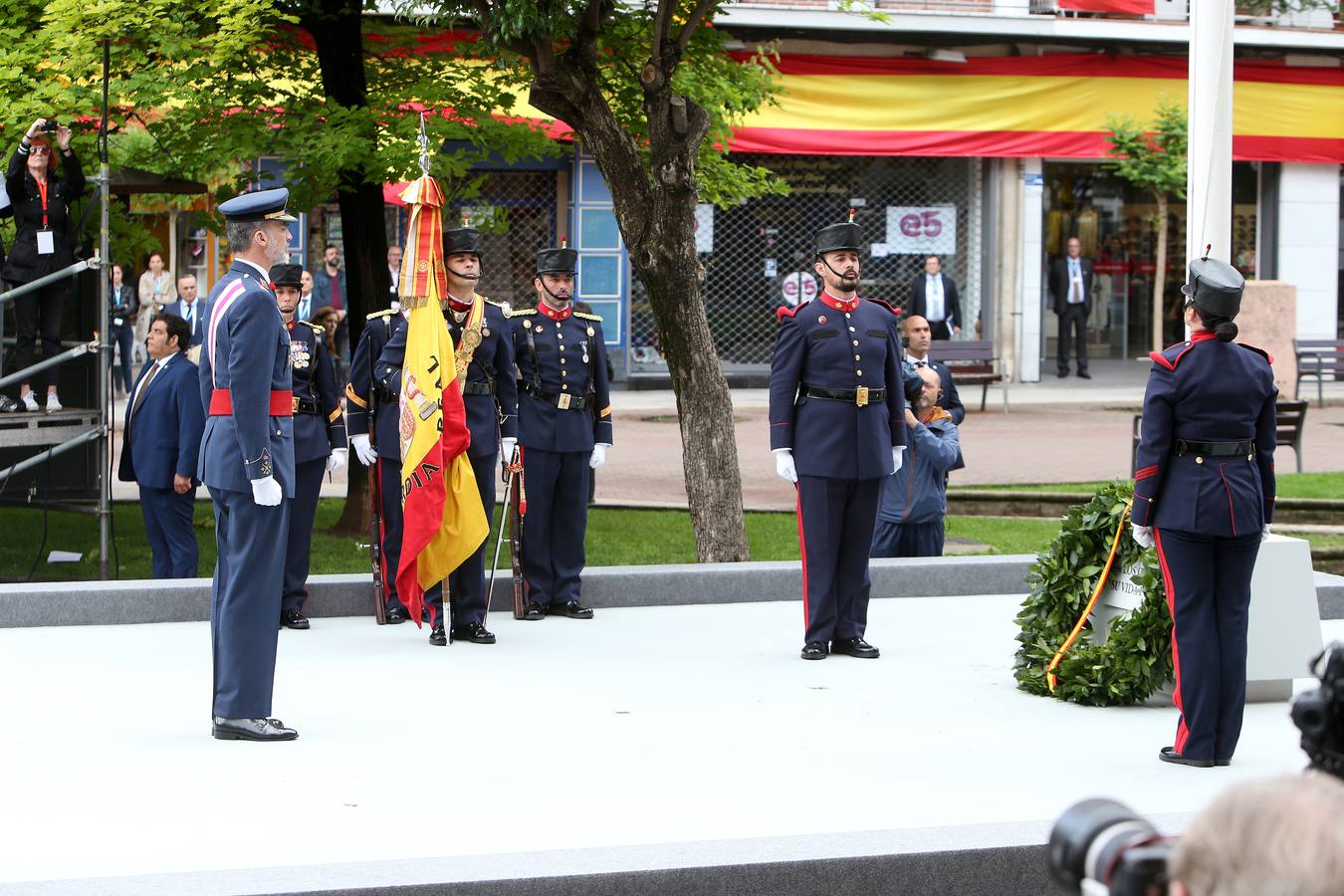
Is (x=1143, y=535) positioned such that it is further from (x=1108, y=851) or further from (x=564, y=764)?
(x=1108, y=851)

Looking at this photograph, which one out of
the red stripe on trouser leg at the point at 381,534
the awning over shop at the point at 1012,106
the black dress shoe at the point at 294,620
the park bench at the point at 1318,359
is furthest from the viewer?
the awning over shop at the point at 1012,106

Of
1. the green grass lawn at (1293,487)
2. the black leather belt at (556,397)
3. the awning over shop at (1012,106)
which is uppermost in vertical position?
the awning over shop at (1012,106)

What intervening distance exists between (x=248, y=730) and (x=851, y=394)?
134 inches

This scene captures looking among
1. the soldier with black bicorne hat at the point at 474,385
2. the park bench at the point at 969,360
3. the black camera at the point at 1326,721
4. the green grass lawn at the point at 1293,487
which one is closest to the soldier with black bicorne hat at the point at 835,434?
the soldier with black bicorne hat at the point at 474,385

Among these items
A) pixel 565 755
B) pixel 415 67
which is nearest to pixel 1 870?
pixel 565 755

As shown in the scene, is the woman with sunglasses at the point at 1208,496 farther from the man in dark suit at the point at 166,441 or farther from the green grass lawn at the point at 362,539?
the green grass lawn at the point at 362,539

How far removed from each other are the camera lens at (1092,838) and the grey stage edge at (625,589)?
769cm

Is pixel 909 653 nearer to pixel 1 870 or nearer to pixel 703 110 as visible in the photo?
pixel 703 110

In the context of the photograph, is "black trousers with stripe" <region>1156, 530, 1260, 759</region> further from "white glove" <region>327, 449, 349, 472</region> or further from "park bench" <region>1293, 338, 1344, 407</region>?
"park bench" <region>1293, 338, 1344, 407</region>

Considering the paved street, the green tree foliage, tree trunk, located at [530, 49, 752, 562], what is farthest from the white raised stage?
the paved street

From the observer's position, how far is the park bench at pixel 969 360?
23.2 meters

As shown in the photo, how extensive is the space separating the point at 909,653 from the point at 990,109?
19057 millimetres

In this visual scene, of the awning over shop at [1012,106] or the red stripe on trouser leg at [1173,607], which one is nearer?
the red stripe on trouser leg at [1173,607]

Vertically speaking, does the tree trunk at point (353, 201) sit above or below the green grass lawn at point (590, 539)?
above
